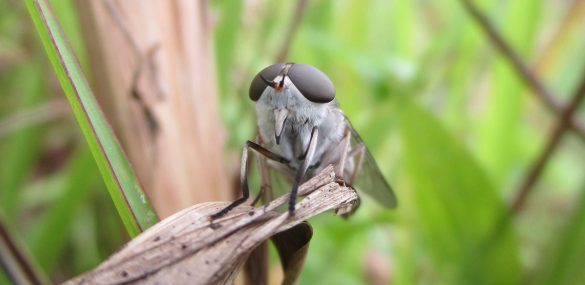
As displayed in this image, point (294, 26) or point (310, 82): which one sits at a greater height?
point (294, 26)

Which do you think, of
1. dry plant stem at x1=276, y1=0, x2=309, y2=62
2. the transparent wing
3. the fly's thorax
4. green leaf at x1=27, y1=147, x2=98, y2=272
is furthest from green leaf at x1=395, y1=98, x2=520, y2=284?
green leaf at x1=27, y1=147, x2=98, y2=272

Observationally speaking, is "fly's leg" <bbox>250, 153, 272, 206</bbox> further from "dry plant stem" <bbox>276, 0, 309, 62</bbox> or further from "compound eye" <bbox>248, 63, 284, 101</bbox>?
"dry plant stem" <bbox>276, 0, 309, 62</bbox>

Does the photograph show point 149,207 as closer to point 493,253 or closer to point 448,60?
point 493,253

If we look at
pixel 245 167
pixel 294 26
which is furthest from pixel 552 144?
pixel 245 167

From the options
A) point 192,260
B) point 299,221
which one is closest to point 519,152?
point 299,221

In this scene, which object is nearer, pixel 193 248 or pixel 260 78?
pixel 193 248

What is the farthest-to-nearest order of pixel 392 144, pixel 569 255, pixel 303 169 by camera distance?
1. pixel 392 144
2. pixel 569 255
3. pixel 303 169

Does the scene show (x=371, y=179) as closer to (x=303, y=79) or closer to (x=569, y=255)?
(x=303, y=79)
